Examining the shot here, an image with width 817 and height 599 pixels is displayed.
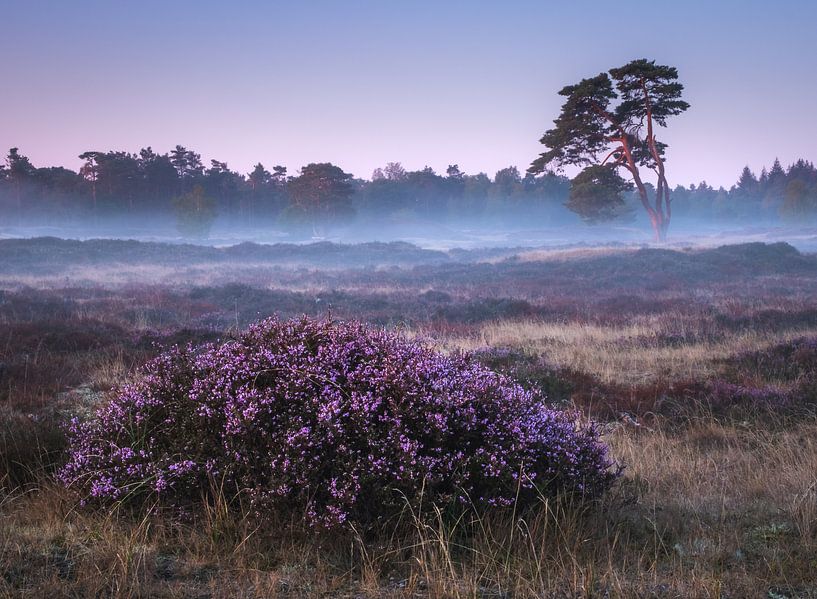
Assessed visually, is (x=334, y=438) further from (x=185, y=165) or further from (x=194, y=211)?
(x=185, y=165)

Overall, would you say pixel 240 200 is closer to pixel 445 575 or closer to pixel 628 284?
pixel 628 284

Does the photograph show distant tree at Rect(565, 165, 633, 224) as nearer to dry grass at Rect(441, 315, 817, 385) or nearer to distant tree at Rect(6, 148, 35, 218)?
dry grass at Rect(441, 315, 817, 385)

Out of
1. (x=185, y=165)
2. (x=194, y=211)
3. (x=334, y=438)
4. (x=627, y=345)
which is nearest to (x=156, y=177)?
(x=185, y=165)

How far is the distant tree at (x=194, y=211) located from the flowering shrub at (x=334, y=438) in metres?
71.3

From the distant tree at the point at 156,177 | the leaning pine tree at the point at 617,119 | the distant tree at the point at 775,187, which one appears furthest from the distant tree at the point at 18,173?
the distant tree at the point at 775,187

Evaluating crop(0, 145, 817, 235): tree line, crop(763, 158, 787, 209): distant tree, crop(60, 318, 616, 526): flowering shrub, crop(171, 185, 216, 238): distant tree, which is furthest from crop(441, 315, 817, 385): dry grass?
crop(763, 158, 787, 209): distant tree

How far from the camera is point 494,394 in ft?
11.3

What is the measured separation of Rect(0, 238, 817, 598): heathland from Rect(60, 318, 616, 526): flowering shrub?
0.49 ft

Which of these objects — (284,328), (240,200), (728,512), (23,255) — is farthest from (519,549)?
(240,200)

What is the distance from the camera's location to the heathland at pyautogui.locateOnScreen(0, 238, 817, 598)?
101 inches

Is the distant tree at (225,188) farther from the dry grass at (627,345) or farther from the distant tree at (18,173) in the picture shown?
the dry grass at (627,345)

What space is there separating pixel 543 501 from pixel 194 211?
73697mm

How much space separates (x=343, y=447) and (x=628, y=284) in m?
24.8

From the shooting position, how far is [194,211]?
70500 mm
